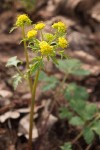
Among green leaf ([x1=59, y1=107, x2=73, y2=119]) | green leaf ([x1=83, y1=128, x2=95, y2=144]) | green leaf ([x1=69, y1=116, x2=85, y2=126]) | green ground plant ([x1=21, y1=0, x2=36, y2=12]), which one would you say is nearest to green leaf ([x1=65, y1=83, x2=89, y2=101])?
green leaf ([x1=59, y1=107, x2=73, y2=119])

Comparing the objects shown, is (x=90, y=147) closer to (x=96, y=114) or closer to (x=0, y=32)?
(x=96, y=114)

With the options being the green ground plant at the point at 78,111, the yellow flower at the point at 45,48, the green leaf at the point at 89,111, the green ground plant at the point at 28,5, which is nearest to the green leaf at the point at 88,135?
the green ground plant at the point at 78,111

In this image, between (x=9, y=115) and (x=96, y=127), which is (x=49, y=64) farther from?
(x=96, y=127)

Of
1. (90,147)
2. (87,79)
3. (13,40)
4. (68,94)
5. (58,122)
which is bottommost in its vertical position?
(90,147)

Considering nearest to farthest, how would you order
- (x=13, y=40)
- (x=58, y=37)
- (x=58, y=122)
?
(x=58, y=37) < (x=58, y=122) < (x=13, y=40)

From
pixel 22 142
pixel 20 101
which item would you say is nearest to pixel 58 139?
pixel 22 142

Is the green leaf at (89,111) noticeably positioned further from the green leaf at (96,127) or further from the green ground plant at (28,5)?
the green ground plant at (28,5)

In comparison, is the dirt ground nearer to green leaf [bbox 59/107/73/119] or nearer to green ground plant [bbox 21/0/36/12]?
green ground plant [bbox 21/0/36/12]

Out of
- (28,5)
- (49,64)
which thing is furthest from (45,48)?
(28,5)
